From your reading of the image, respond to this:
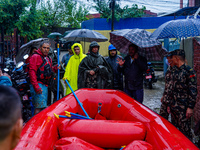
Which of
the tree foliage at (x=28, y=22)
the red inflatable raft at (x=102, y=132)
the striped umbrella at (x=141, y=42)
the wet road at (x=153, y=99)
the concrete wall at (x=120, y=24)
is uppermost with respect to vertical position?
the concrete wall at (x=120, y=24)

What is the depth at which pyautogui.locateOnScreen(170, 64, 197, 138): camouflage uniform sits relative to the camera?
10.2 ft

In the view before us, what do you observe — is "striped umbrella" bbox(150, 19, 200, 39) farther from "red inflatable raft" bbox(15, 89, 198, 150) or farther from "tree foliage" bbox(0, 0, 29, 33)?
"tree foliage" bbox(0, 0, 29, 33)

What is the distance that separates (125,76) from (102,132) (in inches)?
89.6

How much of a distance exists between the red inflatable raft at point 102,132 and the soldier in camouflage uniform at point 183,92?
66 cm

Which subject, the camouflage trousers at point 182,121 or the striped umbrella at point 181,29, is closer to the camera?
the striped umbrella at point 181,29

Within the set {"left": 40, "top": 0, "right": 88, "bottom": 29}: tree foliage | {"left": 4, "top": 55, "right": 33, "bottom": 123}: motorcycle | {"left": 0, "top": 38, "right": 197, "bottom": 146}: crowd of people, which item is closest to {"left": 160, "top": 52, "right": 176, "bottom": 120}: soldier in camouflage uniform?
{"left": 0, "top": 38, "right": 197, "bottom": 146}: crowd of people

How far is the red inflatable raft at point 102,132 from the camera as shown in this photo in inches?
79.5

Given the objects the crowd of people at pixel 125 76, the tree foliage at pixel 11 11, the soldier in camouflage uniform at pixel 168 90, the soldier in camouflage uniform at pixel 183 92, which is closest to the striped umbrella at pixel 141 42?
the crowd of people at pixel 125 76

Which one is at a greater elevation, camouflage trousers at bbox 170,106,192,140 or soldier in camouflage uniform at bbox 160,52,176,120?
soldier in camouflage uniform at bbox 160,52,176,120

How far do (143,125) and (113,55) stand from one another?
9.59ft

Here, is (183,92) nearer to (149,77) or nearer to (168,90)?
(168,90)

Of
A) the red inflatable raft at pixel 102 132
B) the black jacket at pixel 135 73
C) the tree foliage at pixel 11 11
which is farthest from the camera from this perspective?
the tree foliage at pixel 11 11

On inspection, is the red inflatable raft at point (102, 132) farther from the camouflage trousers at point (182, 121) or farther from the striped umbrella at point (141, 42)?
the striped umbrella at point (141, 42)

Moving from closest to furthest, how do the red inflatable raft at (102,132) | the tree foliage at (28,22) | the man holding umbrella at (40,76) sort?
the red inflatable raft at (102,132)
the man holding umbrella at (40,76)
the tree foliage at (28,22)
